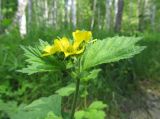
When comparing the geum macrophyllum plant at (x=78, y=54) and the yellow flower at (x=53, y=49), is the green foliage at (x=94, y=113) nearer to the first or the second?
the geum macrophyllum plant at (x=78, y=54)

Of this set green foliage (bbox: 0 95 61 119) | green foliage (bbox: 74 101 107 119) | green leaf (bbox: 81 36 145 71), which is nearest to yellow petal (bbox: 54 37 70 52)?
green leaf (bbox: 81 36 145 71)

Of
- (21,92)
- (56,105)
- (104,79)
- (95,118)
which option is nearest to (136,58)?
(104,79)

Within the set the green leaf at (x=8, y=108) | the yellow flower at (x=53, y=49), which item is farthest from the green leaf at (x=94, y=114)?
the yellow flower at (x=53, y=49)

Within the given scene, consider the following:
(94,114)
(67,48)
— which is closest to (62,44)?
(67,48)

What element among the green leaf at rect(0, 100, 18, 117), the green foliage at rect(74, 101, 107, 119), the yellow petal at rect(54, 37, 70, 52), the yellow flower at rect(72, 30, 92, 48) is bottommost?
the green leaf at rect(0, 100, 18, 117)

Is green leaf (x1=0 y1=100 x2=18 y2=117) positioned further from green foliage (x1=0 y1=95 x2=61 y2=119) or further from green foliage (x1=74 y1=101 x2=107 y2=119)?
green foliage (x1=0 y1=95 x2=61 y2=119)

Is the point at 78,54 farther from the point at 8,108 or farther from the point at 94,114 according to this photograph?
the point at 8,108

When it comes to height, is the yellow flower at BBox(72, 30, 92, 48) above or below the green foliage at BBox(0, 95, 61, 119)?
above

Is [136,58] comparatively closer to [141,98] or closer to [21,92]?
[141,98]

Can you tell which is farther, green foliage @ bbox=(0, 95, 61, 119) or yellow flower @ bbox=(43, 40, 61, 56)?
green foliage @ bbox=(0, 95, 61, 119)

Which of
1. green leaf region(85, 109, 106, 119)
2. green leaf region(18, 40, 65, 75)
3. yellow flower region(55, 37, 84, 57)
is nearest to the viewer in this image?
yellow flower region(55, 37, 84, 57)
